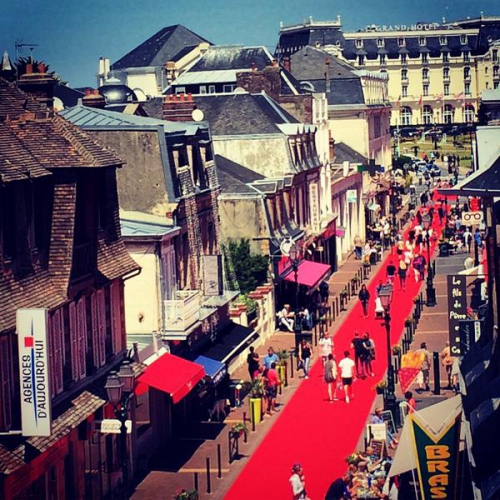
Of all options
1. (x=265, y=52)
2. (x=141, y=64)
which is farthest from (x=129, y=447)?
(x=141, y=64)

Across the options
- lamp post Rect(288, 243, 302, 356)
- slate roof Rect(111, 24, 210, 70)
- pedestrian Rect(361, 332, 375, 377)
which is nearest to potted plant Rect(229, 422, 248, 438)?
pedestrian Rect(361, 332, 375, 377)

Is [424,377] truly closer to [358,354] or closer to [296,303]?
[358,354]

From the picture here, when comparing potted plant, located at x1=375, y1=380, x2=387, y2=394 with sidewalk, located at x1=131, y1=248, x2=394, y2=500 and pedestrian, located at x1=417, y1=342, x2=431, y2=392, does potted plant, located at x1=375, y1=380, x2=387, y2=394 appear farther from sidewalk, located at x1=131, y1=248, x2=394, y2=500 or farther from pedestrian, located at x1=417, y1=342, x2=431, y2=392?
sidewalk, located at x1=131, y1=248, x2=394, y2=500

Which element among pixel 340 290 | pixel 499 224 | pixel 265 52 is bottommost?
pixel 340 290

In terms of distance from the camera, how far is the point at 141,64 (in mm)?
128500

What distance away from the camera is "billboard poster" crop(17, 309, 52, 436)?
26.6 m

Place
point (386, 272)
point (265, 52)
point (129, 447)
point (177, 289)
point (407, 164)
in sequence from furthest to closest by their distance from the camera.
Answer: point (407, 164)
point (265, 52)
point (386, 272)
point (177, 289)
point (129, 447)

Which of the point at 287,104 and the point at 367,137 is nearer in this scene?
the point at 287,104

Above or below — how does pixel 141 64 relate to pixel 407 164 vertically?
above

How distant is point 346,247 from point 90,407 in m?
55.4

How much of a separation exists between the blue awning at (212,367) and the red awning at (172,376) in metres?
1.39

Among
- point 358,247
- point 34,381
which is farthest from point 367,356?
point 358,247

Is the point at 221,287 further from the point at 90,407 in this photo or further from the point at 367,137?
the point at 367,137

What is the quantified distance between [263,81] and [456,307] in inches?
1314
